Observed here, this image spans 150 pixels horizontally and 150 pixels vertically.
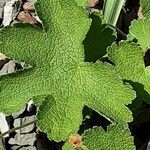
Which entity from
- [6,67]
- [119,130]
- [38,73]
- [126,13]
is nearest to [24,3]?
[6,67]

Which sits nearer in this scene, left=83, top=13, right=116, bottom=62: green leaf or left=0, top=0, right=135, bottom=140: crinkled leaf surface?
left=0, top=0, right=135, bottom=140: crinkled leaf surface

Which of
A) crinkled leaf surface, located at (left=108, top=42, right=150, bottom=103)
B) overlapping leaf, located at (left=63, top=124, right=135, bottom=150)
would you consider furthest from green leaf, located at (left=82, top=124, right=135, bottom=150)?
crinkled leaf surface, located at (left=108, top=42, right=150, bottom=103)

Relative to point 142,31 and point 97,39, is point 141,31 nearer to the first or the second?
point 142,31

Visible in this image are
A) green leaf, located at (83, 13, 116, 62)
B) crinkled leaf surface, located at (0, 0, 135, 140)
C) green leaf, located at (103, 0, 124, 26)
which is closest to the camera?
crinkled leaf surface, located at (0, 0, 135, 140)

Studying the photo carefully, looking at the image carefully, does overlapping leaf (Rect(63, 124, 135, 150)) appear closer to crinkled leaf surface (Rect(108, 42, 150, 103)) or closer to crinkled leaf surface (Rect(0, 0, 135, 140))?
crinkled leaf surface (Rect(0, 0, 135, 140))

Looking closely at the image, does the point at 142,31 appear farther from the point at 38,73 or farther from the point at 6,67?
the point at 6,67
